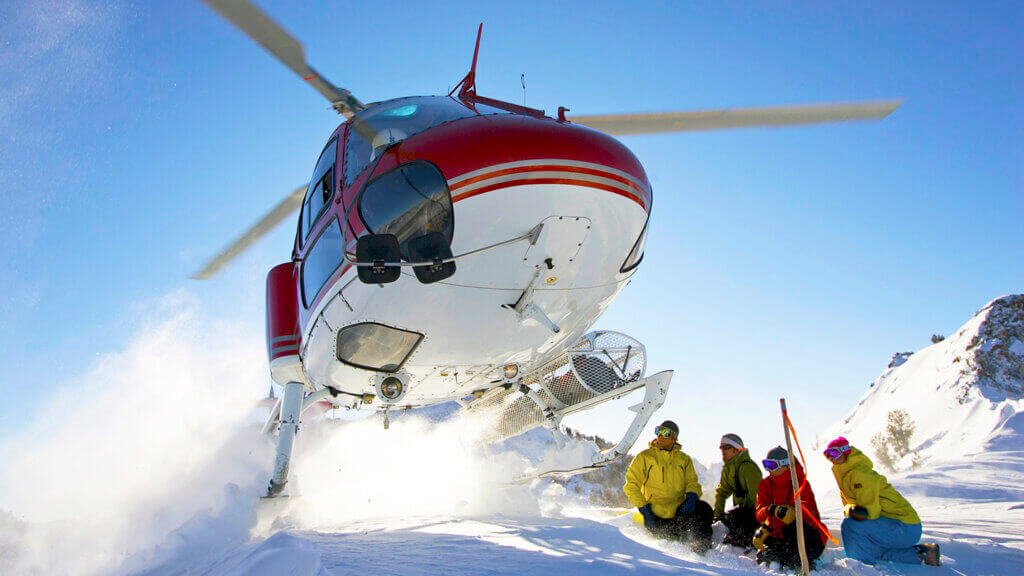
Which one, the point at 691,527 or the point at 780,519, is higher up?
the point at 780,519

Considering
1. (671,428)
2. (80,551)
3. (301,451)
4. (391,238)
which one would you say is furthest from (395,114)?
(301,451)

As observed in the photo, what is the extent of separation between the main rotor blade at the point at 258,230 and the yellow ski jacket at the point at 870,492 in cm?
709

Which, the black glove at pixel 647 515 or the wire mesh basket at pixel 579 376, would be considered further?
the wire mesh basket at pixel 579 376

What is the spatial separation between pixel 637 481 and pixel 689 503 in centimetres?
46

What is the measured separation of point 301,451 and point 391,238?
863cm

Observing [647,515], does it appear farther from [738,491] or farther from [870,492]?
[870,492]

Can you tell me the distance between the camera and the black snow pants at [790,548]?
390cm

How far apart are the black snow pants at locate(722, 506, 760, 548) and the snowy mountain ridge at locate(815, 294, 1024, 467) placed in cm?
2257

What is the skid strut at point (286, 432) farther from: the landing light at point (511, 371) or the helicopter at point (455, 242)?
the landing light at point (511, 371)

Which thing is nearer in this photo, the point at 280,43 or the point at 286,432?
the point at 280,43

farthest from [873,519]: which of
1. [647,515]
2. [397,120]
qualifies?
[397,120]

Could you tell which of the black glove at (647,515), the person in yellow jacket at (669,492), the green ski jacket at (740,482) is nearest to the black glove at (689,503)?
the person in yellow jacket at (669,492)

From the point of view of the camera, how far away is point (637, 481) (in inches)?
199

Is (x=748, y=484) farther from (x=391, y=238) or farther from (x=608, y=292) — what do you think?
(x=391, y=238)
